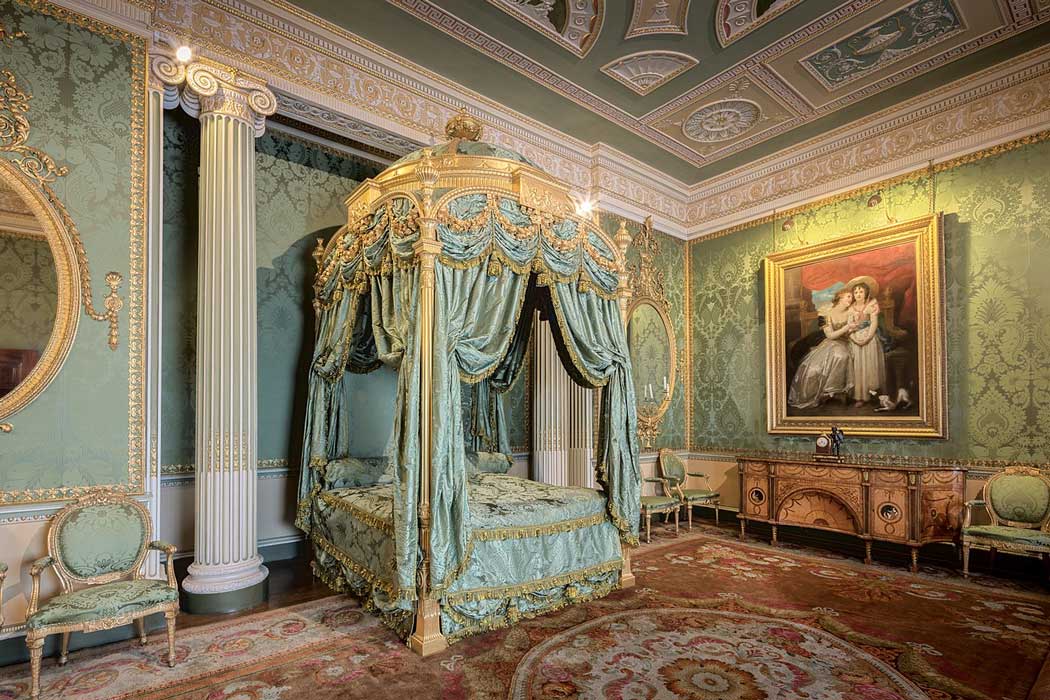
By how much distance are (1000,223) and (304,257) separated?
269 inches

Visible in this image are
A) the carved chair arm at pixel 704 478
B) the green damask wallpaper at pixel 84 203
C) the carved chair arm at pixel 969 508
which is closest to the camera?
the green damask wallpaper at pixel 84 203

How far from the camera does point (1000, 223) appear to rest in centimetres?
551

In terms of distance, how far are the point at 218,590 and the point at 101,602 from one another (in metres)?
0.97

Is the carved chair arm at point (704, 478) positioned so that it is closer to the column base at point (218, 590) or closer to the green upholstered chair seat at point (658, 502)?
the green upholstered chair seat at point (658, 502)

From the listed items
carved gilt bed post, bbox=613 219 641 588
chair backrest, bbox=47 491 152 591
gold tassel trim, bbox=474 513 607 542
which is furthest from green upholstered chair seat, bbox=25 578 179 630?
carved gilt bed post, bbox=613 219 641 588

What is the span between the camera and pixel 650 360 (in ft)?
25.0

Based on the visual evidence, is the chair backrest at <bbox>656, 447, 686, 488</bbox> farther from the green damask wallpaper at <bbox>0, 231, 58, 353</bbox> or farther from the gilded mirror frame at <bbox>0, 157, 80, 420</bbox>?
the green damask wallpaper at <bbox>0, 231, 58, 353</bbox>

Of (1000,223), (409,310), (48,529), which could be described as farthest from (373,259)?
(1000,223)

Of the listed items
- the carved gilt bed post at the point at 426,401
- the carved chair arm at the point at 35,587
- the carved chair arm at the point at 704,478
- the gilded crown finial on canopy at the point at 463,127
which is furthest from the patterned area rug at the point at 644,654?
the gilded crown finial on canopy at the point at 463,127

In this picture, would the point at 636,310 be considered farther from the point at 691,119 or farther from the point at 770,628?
the point at 770,628

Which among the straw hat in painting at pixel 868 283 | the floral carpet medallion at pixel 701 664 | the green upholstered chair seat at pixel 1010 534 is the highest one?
the straw hat in painting at pixel 868 283

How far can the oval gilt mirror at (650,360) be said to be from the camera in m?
7.45

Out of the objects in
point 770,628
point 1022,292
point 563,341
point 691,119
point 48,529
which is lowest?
point 770,628

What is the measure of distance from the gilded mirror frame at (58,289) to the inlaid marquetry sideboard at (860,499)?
6453 mm
